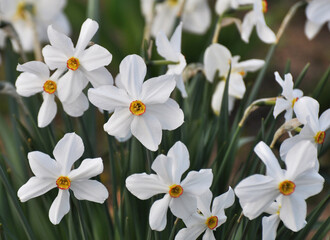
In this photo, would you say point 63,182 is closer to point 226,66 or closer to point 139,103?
point 139,103

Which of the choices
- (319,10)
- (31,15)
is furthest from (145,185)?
(31,15)

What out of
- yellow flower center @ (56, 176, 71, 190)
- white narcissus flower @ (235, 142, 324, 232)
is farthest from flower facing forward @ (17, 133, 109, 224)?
white narcissus flower @ (235, 142, 324, 232)

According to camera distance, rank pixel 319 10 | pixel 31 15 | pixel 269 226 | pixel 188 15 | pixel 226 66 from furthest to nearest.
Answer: pixel 188 15 → pixel 31 15 → pixel 319 10 → pixel 226 66 → pixel 269 226

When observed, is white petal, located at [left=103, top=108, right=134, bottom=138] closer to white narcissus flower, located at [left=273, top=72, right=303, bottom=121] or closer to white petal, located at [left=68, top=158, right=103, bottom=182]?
white petal, located at [left=68, top=158, right=103, bottom=182]

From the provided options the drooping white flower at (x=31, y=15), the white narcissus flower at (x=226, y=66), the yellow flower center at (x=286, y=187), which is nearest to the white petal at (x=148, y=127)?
the yellow flower center at (x=286, y=187)

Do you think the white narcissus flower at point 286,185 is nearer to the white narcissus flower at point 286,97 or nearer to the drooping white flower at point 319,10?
the white narcissus flower at point 286,97

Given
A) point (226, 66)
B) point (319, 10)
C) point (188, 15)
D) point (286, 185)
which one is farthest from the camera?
point (188, 15)

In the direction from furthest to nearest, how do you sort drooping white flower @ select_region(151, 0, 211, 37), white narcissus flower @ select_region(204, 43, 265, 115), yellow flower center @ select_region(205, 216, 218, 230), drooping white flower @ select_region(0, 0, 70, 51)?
drooping white flower @ select_region(151, 0, 211, 37), drooping white flower @ select_region(0, 0, 70, 51), white narcissus flower @ select_region(204, 43, 265, 115), yellow flower center @ select_region(205, 216, 218, 230)
